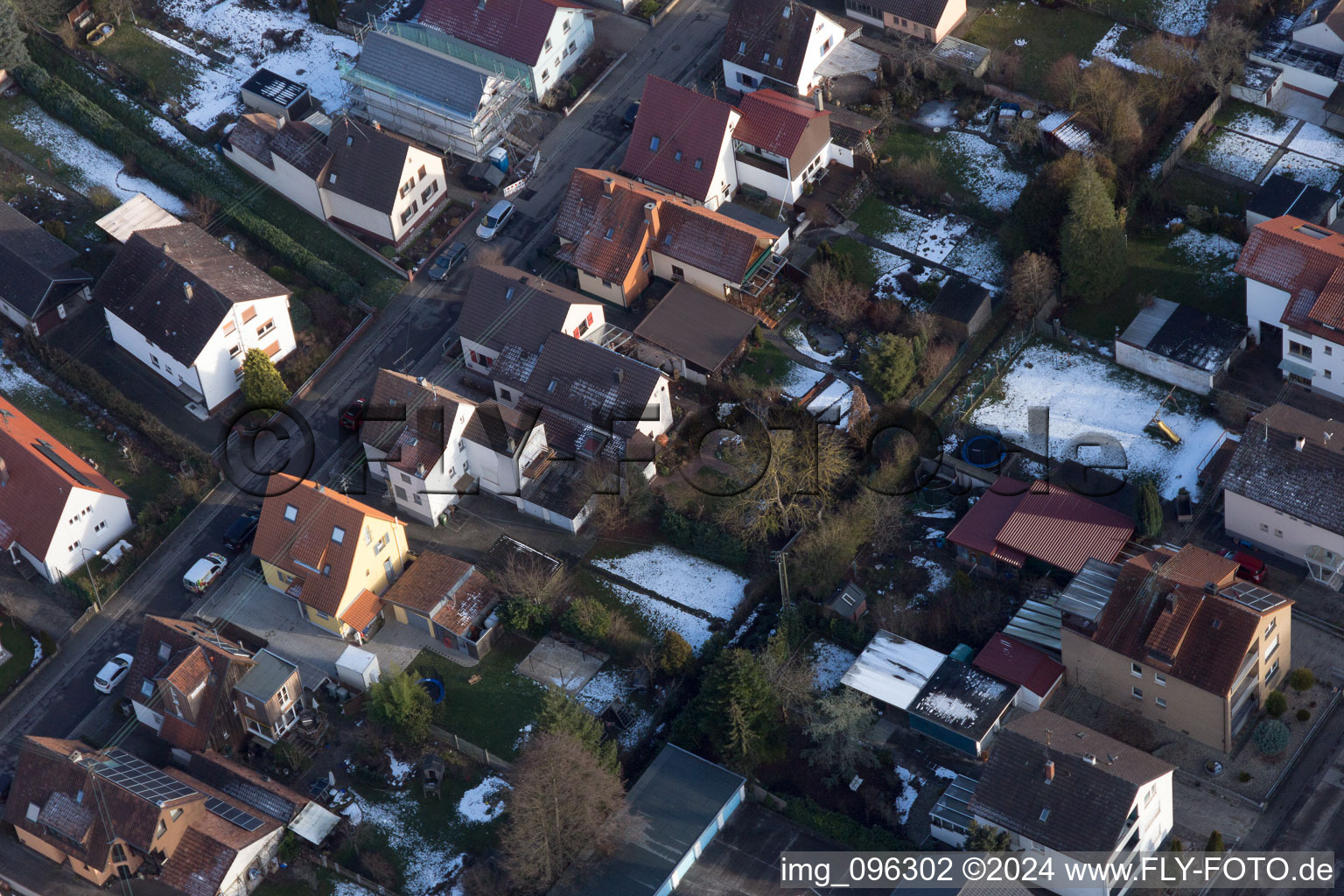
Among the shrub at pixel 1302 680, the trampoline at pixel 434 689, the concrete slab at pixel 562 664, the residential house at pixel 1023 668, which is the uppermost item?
the shrub at pixel 1302 680

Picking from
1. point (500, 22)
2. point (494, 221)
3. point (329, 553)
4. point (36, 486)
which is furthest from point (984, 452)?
point (36, 486)

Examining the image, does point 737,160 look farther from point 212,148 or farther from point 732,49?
point 212,148

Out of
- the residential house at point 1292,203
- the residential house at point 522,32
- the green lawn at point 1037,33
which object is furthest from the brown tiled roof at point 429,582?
the residential house at point 1292,203

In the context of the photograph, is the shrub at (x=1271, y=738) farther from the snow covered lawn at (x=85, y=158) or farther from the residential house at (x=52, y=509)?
the snow covered lawn at (x=85, y=158)

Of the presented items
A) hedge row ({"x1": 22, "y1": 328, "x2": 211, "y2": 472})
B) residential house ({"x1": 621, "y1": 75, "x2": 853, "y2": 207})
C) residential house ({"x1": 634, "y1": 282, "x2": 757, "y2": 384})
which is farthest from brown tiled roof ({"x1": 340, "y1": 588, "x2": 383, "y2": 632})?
residential house ({"x1": 621, "y1": 75, "x2": 853, "y2": 207})

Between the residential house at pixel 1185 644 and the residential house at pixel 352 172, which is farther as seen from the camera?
the residential house at pixel 352 172

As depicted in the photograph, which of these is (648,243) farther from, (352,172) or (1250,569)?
(1250,569)
